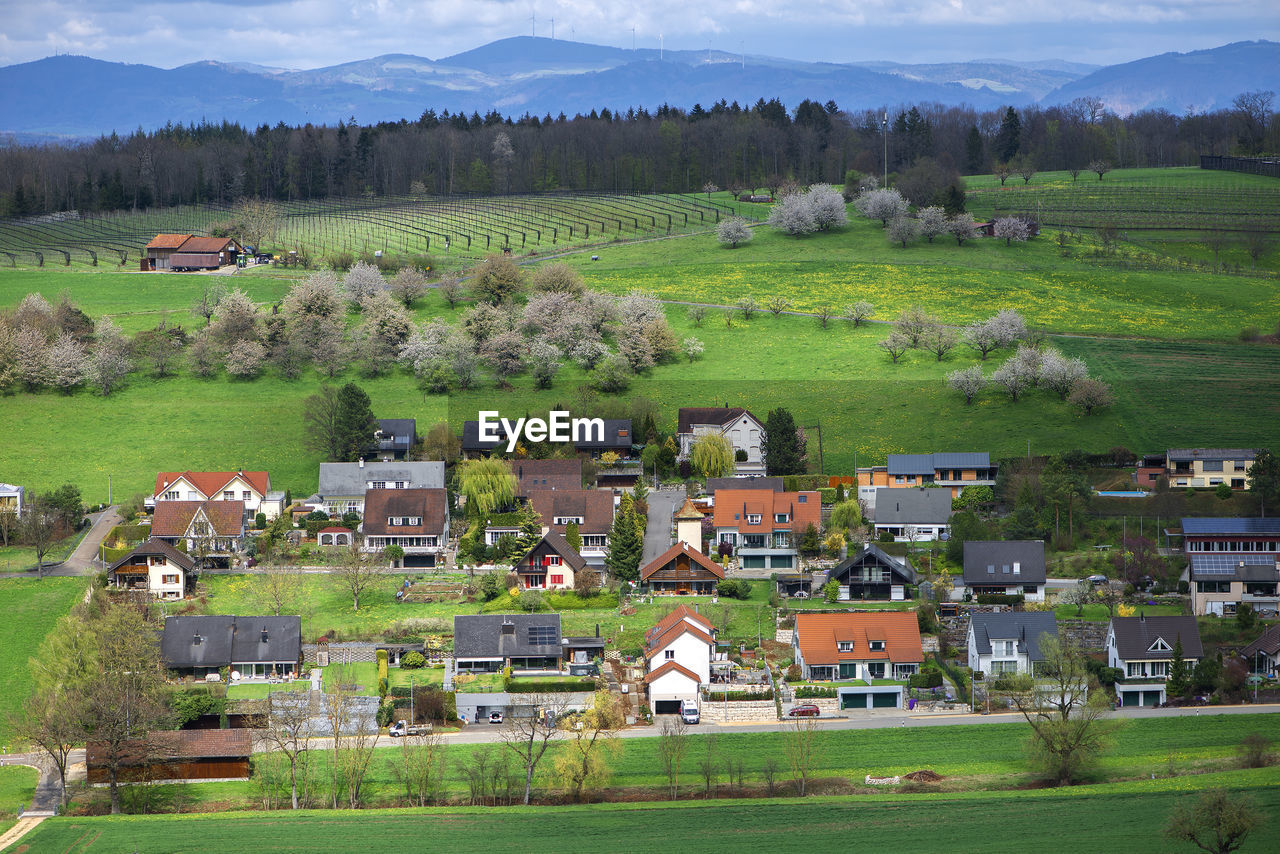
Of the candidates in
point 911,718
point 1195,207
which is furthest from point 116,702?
point 1195,207

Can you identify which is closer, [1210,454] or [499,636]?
[499,636]

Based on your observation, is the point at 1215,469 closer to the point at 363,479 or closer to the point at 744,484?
the point at 744,484

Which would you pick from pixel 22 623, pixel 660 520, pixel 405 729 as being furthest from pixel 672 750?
pixel 22 623

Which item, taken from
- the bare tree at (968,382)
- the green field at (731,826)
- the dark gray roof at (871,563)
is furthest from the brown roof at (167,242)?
the green field at (731,826)

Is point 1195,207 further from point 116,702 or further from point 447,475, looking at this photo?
point 116,702

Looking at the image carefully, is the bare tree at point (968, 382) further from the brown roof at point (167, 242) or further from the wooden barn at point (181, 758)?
the brown roof at point (167, 242)

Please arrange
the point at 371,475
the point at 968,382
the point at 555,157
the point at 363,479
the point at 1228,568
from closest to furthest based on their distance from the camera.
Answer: the point at 1228,568 < the point at 363,479 < the point at 371,475 < the point at 968,382 < the point at 555,157

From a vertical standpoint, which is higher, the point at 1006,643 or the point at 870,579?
the point at 870,579
